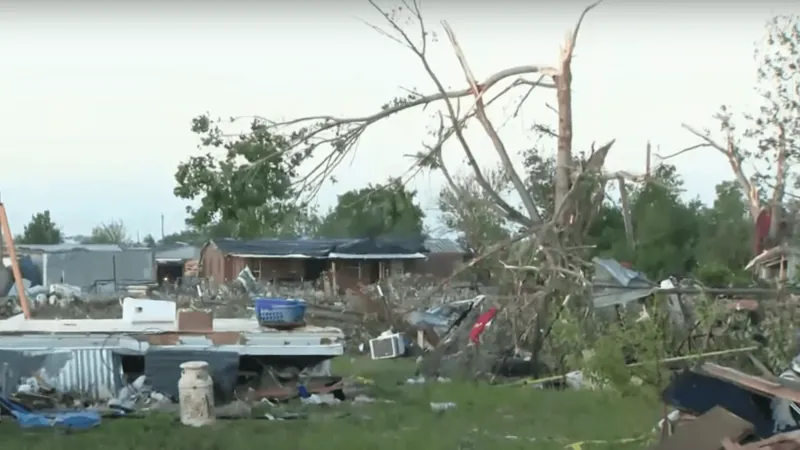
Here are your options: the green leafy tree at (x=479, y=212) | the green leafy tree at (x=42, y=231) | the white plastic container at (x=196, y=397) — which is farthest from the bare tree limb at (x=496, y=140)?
the green leafy tree at (x=42, y=231)

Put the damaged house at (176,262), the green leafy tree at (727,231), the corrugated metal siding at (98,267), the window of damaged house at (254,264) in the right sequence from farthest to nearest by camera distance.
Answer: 1. the damaged house at (176,262)
2. the window of damaged house at (254,264)
3. the corrugated metal siding at (98,267)
4. the green leafy tree at (727,231)

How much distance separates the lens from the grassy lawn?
905 cm

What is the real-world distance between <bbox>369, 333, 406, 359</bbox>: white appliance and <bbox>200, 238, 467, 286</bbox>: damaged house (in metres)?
21.2

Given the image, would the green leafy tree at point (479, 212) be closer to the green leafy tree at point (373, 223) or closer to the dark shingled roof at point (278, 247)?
the green leafy tree at point (373, 223)

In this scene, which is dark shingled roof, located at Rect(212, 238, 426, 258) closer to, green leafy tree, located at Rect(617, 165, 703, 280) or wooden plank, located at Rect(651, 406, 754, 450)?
green leafy tree, located at Rect(617, 165, 703, 280)

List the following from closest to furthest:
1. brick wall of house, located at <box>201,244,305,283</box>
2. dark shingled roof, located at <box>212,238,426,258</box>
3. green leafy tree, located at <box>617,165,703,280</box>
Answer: green leafy tree, located at <box>617,165,703,280</box> → dark shingled roof, located at <box>212,238,426,258</box> → brick wall of house, located at <box>201,244,305,283</box>

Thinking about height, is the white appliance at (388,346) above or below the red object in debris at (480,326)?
below

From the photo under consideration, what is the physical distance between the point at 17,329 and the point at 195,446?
3.96m

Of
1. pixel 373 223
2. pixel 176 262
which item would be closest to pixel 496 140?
pixel 373 223

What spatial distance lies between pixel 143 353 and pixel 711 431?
674cm

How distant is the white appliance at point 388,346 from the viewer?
16.8 meters

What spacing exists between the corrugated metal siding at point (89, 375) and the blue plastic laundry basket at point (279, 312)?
193 cm

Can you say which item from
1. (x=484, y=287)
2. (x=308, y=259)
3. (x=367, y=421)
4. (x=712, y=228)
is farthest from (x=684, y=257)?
(x=367, y=421)

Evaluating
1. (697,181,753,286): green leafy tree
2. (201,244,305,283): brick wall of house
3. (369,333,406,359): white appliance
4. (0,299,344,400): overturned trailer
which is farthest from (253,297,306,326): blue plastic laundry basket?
(201,244,305,283): brick wall of house
